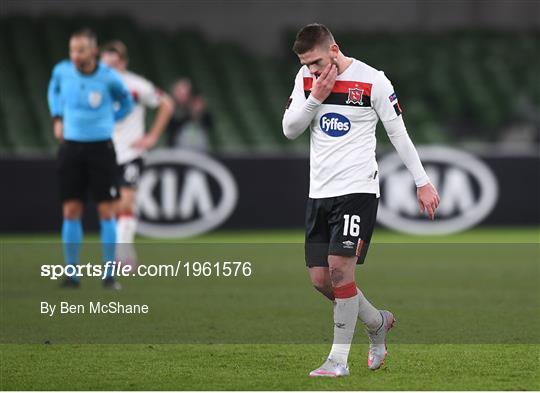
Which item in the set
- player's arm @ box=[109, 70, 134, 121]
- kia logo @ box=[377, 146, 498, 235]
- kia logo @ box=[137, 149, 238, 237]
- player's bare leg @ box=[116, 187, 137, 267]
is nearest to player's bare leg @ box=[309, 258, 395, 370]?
player's arm @ box=[109, 70, 134, 121]

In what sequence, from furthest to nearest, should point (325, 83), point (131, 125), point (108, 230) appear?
point (131, 125), point (108, 230), point (325, 83)

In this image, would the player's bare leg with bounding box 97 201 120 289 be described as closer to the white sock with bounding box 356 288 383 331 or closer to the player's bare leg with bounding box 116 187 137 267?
the player's bare leg with bounding box 116 187 137 267

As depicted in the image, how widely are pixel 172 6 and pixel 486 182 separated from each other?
7.16 m

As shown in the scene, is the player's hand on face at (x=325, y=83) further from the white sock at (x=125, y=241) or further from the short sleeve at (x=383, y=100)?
the white sock at (x=125, y=241)

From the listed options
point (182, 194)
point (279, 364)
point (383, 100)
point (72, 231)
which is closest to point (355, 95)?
point (383, 100)

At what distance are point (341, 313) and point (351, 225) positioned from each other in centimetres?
47

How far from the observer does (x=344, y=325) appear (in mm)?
6508

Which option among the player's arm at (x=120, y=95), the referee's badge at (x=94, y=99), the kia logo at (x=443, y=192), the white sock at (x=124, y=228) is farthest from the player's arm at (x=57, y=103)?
the kia logo at (x=443, y=192)

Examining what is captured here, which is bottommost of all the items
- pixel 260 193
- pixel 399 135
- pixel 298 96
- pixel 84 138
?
pixel 260 193

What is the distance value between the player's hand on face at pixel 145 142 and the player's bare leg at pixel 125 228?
419mm

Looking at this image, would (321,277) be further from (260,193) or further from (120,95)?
(260,193)

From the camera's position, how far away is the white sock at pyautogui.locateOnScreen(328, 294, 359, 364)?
6477 mm

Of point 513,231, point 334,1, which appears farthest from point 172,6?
point 513,231

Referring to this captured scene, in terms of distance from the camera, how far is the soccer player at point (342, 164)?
6.44 m
